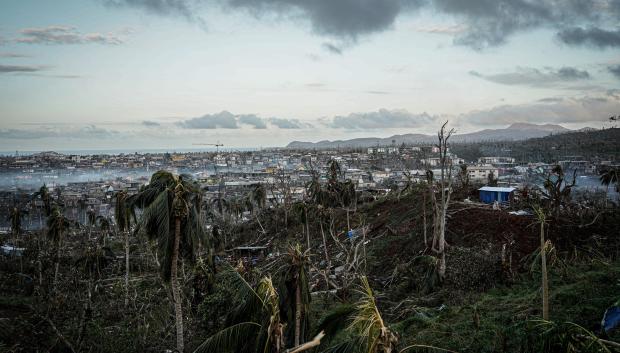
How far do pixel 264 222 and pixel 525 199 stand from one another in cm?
2508

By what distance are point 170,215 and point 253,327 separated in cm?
417

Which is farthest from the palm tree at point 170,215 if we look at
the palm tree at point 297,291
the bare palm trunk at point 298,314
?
the bare palm trunk at point 298,314

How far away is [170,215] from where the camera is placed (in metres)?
7.91

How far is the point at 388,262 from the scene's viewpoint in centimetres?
2008

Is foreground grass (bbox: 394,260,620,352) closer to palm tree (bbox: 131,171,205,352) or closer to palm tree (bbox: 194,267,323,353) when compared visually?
palm tree (bbox: 194,267,323,353)

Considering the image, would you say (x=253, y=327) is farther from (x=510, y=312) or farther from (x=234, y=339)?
(x=510, y=312)

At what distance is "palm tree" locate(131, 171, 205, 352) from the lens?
774 cm

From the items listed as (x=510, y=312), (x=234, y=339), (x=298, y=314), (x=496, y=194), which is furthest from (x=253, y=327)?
(x=496, y=194)

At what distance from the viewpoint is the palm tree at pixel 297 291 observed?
4.89m

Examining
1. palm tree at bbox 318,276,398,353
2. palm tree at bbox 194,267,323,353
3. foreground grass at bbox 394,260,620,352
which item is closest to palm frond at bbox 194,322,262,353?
palm tree at bbox 194,267,323,353

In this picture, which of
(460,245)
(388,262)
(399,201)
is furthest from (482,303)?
(399,201)

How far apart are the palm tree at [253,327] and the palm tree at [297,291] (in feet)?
1.41

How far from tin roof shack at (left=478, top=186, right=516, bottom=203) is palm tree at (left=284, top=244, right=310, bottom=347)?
73.7 ft

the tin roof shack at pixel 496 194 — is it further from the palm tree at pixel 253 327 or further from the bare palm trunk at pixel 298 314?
the palm tree at pixel 253 327
